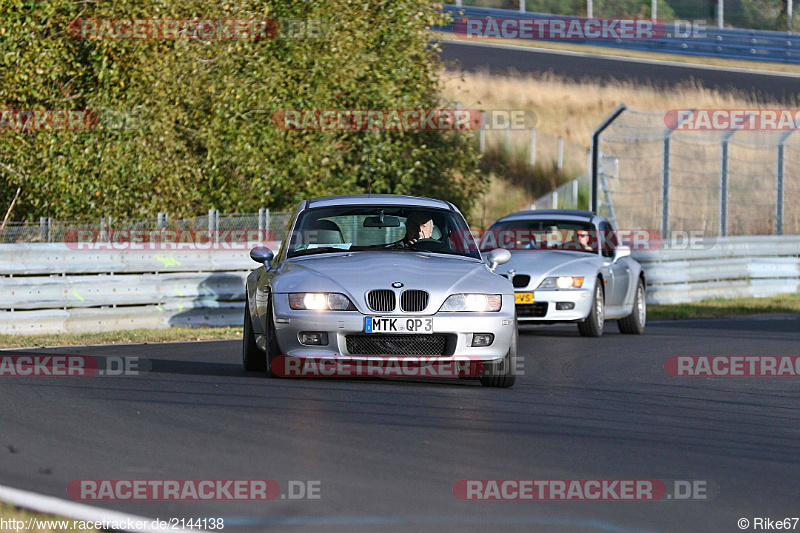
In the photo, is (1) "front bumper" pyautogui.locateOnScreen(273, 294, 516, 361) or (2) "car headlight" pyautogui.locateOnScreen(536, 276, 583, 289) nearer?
(1) "front bumper" pyautogui.locateOnScreen(273, 294, 516, 361)

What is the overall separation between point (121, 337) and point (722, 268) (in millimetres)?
12417

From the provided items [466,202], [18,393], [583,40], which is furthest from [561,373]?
[583,40]

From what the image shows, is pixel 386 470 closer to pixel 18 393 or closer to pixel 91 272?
pixel 18 393

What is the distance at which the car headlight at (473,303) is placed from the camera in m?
9.57

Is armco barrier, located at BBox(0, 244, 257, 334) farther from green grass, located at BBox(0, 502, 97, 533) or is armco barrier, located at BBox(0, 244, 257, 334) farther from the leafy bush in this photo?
green grass, located at BBox(0, 502, 97, 533)

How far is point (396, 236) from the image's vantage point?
11273mm

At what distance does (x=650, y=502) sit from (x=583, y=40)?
4369 centimetres

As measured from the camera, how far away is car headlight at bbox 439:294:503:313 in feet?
31.4

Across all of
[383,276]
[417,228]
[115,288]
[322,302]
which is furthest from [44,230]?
[383,276]

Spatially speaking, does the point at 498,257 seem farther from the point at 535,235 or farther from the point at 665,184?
the point at 665,184

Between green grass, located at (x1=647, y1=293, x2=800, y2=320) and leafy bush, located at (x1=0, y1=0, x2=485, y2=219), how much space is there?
6.17 meters

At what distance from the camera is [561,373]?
11406 millimetres

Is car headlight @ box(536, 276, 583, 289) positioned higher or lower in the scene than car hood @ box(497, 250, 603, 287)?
lower

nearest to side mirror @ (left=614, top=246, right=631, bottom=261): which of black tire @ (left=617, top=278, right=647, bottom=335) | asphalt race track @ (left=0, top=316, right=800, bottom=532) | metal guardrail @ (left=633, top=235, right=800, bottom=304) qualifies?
black tire @ (left=617, top=278, right=647, bottom=335)
